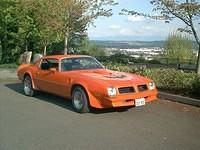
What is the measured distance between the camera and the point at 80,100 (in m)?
9.35

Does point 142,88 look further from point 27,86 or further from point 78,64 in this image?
point 27,86

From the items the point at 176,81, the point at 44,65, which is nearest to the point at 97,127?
the point at 44,65

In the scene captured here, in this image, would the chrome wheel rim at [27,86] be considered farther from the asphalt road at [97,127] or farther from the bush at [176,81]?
the bush at [176,81]

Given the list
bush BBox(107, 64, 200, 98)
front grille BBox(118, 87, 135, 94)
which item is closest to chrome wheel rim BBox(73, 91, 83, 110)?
front grille BBox(118, 87, 135, 94)

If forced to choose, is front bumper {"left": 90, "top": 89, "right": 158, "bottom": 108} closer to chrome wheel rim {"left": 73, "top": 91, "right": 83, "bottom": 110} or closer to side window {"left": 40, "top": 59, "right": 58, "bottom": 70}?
chrome wheel rim {"left": 73, "top": 91, "right": 83, "bottom": 110}

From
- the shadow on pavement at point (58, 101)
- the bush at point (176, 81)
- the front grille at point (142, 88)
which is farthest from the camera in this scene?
the bush at point (176, 81)

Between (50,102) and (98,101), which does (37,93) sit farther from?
(98,101)

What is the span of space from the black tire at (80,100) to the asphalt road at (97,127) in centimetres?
20

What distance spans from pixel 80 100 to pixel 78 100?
99mm

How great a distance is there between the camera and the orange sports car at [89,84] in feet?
28.9

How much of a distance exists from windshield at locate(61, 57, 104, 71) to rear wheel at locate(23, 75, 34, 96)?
1.73 meters

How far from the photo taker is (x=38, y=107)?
10.1m

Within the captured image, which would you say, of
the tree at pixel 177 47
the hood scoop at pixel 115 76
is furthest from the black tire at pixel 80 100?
the tree at pixel 177 47

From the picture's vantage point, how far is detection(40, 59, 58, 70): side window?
10.9 meters
